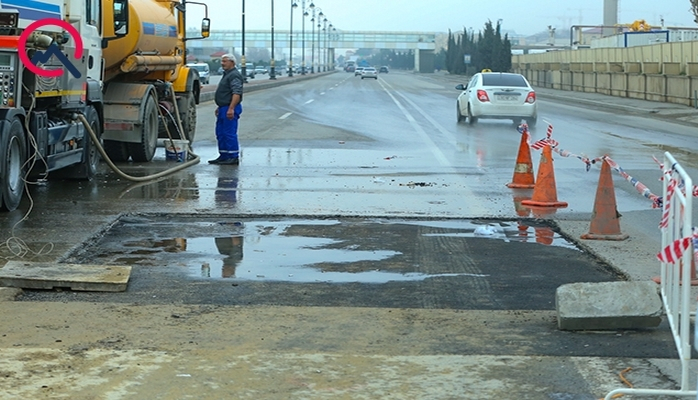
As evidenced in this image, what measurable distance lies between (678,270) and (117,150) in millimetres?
12968

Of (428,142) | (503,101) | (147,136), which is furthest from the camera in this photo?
(503,101)

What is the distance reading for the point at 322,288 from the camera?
7.79 metres

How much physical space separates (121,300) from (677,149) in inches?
645

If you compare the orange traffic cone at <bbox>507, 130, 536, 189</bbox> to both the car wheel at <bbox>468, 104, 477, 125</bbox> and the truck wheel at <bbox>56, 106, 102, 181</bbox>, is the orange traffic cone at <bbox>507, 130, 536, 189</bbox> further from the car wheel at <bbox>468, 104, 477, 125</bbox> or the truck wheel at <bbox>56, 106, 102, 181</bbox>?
the car wheel at <bbox>468, 104, 477, 125</bbox>

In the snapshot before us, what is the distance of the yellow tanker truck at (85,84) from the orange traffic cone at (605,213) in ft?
19.4

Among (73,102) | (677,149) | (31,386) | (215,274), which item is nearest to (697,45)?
(677,149)

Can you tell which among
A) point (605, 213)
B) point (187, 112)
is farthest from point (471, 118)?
point (605, 213)

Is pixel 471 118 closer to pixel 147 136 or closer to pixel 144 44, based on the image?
pixel 144 44

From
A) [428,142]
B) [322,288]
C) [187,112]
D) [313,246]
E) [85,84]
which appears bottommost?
[322,288]

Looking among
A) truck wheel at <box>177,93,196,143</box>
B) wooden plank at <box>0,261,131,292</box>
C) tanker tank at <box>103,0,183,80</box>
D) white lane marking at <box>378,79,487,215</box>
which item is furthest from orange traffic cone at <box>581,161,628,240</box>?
truck wheel at <box>177,93,196,143</box>

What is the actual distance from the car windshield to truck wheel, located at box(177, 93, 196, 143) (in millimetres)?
9972

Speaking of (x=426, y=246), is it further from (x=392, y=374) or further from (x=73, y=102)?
(x=73, y=102)

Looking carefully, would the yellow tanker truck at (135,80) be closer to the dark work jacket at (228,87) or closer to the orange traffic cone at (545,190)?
the dark work jacket at (228,87)

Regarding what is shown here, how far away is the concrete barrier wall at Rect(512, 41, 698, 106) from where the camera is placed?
41.8 metres
